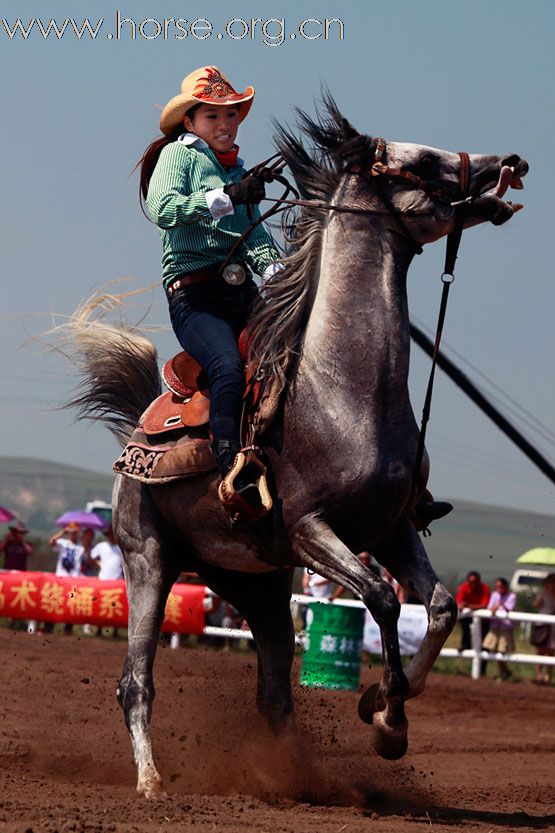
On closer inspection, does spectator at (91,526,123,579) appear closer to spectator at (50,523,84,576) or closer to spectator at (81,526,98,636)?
spectator at (81,526,98,636)

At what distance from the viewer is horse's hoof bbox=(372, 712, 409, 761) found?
6.50 metres

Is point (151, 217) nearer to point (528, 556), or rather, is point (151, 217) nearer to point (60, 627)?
point (60, 627)

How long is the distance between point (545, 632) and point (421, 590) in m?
10.9

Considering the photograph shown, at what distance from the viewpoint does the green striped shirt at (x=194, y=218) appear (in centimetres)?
716

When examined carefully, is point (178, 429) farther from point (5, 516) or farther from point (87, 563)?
Result: point (5, 516)

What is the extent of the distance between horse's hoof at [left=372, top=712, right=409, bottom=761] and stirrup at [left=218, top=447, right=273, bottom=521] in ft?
3.59

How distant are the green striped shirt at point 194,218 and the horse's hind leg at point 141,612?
139cm

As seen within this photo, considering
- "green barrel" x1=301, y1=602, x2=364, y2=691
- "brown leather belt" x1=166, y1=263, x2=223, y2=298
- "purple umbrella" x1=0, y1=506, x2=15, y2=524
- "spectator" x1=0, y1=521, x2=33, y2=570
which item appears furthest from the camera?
"purple umbrella" x1=0, y1=506, x2=15, y2=524

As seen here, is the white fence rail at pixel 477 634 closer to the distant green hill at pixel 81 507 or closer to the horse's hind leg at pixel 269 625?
the horse's hind leg at pixel 269 625

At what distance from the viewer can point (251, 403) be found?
6.89 m

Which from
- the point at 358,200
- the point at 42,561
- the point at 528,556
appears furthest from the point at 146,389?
the point at 42,561

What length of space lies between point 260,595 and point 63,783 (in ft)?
4.77

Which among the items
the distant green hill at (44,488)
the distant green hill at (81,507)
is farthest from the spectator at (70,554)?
the distant green hill at (44,488)

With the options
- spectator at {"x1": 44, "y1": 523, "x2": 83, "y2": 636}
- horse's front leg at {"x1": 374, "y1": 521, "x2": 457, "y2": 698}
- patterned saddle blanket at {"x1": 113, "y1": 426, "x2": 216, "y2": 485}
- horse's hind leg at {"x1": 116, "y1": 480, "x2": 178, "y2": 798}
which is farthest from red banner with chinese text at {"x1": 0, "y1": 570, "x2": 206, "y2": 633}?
horse's front leg at {"x1": 374, "y1": 521, "x2": 457, "y2": 698}
